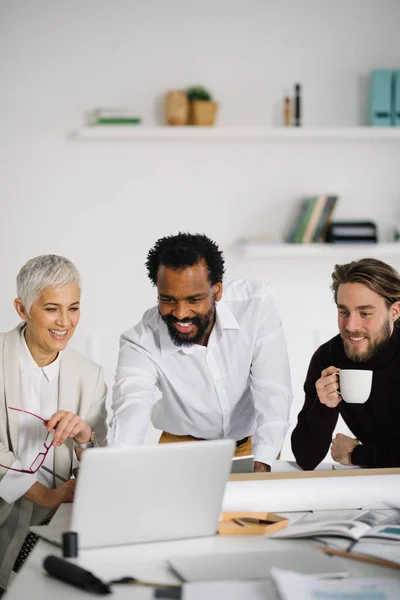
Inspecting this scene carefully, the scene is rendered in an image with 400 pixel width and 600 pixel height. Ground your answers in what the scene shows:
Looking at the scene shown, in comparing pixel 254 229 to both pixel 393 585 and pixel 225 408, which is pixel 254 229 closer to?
pixel 225 408

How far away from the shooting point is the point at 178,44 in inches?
155

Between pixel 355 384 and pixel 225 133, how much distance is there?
215cm

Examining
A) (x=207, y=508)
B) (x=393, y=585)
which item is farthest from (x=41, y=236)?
(x=393, y=585)

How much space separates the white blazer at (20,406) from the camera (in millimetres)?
2117

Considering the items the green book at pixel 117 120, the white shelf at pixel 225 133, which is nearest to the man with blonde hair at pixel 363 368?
the white shelf at pixel 225 133

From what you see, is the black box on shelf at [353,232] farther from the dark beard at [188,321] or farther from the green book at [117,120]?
the dark beard at [188,321]

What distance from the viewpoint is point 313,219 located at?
397 centimetres

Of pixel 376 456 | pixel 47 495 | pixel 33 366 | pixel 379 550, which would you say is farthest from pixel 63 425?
pixel 376 456

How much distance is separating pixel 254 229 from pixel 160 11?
116 centimetres

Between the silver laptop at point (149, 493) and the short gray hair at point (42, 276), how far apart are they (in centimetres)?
77

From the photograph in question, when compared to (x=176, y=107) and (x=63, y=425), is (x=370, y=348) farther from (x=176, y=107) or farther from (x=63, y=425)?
(x=176, y=107)

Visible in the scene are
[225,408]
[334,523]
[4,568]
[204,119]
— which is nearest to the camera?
[334,523]

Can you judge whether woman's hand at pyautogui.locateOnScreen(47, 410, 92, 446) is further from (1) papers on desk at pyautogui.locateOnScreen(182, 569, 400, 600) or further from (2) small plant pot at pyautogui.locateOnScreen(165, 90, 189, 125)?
(2) small plant pot at pyautogui.locateOnScreen(165, 90, 189, 125)

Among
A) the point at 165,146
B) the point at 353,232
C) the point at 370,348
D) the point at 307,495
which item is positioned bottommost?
the point at 307,495
